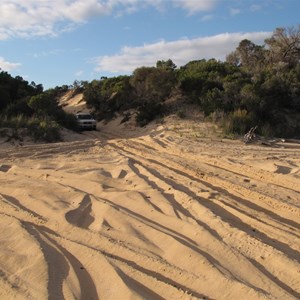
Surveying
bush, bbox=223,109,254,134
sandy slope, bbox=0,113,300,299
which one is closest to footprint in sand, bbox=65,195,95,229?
sandy slope, bbox=0,113,300,299

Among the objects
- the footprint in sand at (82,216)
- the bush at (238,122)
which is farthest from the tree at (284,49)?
the footprint in sand at (82,216)

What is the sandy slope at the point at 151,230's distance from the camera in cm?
438

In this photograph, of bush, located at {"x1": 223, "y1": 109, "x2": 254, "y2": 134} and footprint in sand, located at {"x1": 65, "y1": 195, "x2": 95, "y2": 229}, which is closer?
footprint in sand, located at {"x1": 65, "y1": 195, "x2": 95, "y2": 229}

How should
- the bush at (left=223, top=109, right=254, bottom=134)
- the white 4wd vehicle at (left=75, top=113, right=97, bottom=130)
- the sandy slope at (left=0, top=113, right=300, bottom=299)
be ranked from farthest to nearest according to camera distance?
the white 4wd vehicle at (left=75, top=113, right=97, bottom=130) → the bush at (left=223, top=109, right=254, bottom=134) → the sandy slope at (left=0, top=113, right=300, bottom=299)

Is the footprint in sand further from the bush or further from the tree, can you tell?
the tree

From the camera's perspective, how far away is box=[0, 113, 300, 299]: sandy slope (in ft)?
14.4

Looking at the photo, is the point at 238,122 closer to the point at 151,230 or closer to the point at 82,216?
the point at 82,216

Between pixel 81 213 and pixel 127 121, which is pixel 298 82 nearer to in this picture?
pixel 127 121

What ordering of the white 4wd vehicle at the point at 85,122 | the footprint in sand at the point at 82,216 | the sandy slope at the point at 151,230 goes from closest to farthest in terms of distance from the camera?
the sandy slope at the point at 151,230 → the footprint in sand at the point at 82,216 → the white 4wd vehicle at the point at 85,122

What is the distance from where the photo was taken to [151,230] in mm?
5938

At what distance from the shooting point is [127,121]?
29.3 m

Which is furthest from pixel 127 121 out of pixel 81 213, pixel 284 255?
pixel 284 255

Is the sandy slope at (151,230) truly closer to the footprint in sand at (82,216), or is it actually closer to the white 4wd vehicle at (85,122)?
the footprint in sand at (82,216)

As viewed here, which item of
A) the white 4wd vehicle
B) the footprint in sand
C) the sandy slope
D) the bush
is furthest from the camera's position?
the white 4wd vehicle
